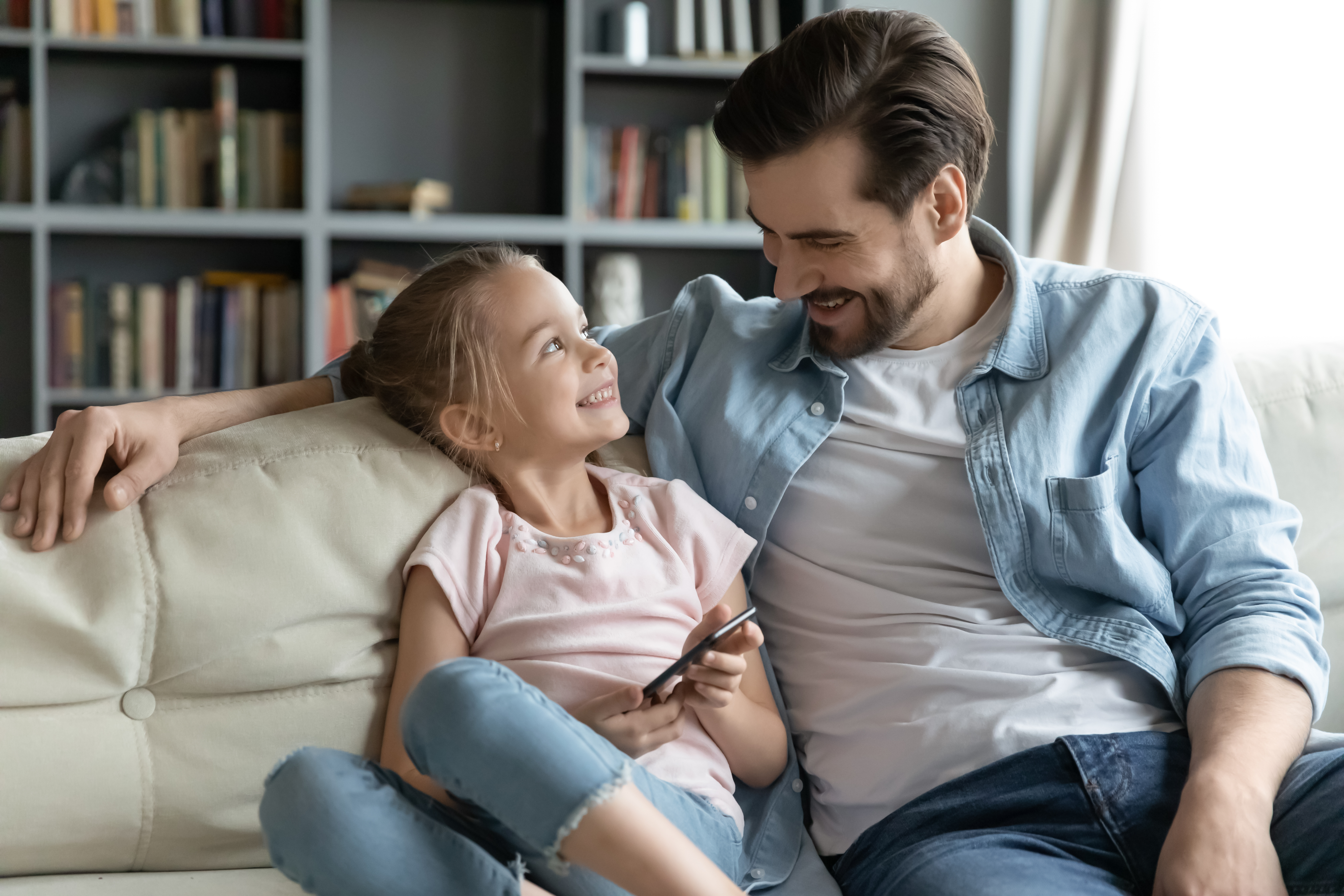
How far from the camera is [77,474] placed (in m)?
1.07

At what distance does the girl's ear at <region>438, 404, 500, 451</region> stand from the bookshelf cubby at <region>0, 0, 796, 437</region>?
1964mm

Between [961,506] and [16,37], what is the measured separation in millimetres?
2763

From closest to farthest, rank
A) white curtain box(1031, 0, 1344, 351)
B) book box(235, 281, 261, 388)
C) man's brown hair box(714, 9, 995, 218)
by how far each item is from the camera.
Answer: man's brown hair box(714, 9, 995, 218) < white curtain box(1031, 0, 1344, 351) < book box(235, 281, 261, 388)

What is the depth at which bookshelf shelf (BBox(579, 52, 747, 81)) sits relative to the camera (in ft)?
10.4

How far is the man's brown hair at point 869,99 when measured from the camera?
129 centimetres

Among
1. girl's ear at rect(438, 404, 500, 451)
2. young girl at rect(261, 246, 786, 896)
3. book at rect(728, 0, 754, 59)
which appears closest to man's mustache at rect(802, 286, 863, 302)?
young girl at rect(261, 246, 786, 896)

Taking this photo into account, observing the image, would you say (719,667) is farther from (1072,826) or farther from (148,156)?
(148,156)

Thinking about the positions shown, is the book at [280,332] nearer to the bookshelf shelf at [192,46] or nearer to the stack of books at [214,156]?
the stack of books at [214,156]

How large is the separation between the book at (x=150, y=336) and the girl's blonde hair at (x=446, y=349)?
6.89ft

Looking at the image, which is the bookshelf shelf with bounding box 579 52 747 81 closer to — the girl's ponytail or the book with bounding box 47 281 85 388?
the book with bounding box 47 281 85 388

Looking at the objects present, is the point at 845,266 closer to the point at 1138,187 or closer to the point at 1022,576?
the point at 1022,576

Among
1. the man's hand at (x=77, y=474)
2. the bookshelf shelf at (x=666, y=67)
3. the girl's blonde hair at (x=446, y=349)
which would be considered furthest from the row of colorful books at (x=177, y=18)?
the man's hand at (x=77, y=474)

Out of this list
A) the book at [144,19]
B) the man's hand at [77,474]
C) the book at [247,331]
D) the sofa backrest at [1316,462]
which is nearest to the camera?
the man's hand at [77,474]

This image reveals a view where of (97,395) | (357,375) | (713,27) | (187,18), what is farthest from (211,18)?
(357,375)
